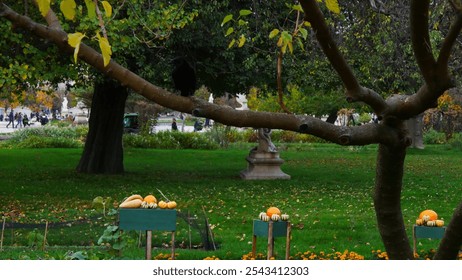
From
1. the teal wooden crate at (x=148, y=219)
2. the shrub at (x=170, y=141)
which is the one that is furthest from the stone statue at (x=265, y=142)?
the shrub at (x=170, y=141)

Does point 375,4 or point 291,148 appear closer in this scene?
point 375,4

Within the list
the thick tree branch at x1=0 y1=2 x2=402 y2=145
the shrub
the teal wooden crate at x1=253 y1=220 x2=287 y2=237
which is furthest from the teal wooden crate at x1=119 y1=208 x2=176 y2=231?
the shrub

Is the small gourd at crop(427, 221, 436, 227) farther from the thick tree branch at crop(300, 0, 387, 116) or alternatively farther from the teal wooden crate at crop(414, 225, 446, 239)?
the thick tree branch at crop(300, 0, 387, 116)

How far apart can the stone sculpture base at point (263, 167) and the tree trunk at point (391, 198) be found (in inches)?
513

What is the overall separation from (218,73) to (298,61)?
2017mm

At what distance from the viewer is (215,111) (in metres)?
3.47

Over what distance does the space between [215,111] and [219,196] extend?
1077 cm

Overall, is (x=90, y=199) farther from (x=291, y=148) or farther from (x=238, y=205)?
(x=291, y=148)

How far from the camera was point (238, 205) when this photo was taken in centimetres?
1284

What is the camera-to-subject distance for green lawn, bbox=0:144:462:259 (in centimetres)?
888

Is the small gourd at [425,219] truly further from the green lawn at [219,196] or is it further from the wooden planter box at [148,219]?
the wooden planter box at [148,219]

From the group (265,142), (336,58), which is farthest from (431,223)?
(265,142)

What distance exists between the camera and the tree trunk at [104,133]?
17.9 metres
